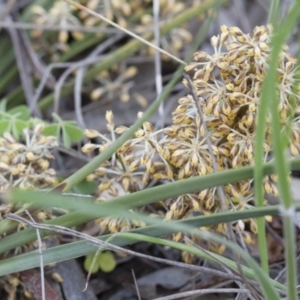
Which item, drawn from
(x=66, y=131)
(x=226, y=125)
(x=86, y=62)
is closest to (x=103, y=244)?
(x=226, y=125)

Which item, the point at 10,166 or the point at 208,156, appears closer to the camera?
the point at 208,156

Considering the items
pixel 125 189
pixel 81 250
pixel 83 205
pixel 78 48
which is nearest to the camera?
pixel 83 205

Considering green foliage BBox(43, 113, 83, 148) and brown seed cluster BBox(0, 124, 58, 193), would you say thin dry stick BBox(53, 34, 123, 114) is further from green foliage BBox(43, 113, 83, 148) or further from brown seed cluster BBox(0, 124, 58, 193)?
brown seed cluster BBox(0, 124, 58, 193)

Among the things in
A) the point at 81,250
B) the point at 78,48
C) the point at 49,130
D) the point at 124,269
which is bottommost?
the point at 124,269

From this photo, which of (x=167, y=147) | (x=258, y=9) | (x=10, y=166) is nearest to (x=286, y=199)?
(x=167, y=147)

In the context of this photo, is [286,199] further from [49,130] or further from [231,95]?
[49,130]

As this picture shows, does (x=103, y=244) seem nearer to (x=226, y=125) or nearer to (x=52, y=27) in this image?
(x=226, y=125)

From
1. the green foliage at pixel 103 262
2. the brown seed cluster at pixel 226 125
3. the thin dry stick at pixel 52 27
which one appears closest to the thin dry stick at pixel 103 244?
the brown seed cluster at pixel 226 125

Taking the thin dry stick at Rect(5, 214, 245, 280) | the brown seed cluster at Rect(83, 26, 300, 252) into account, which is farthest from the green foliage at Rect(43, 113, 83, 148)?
the thin dry stick at Rect(5, 214, 245, 280)
